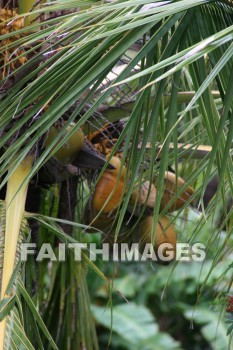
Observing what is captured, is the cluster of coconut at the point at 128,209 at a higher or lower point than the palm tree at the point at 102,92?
lower

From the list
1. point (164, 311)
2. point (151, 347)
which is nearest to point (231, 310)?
point (151, 347)

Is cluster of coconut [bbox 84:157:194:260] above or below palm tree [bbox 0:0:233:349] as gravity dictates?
below

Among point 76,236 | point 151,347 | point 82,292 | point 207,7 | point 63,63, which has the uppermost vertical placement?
point 207,7

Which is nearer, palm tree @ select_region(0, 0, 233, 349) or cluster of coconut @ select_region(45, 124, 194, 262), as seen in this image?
palm tree @ select_region(0, 0, 233, 349)

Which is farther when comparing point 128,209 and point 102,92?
point 128,209

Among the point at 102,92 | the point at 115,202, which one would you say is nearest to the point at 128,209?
the point at 115,202

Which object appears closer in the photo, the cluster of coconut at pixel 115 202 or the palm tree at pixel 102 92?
the palm tree at pixel 102 92

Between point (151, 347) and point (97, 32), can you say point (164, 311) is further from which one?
point (97, 32)

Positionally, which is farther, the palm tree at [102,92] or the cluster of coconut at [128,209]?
the cluster of coconut at [128,209]

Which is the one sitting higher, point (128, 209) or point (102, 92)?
point (102, 92)

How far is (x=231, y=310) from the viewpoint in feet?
5.24

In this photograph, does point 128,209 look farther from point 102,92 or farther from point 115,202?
point 102,92

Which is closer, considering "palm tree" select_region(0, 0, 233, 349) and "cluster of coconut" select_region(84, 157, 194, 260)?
"palm tree" select_region(0, 0, 233, 349)

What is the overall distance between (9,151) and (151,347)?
383cm
